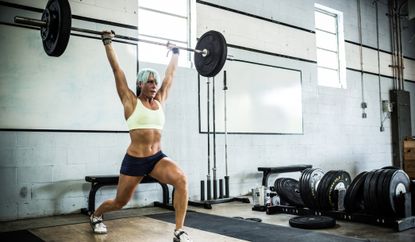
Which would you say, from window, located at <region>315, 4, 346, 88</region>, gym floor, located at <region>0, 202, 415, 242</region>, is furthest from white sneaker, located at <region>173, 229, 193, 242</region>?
window, located at <region>315, 4, 346, 88</region>

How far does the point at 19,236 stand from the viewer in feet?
9.69

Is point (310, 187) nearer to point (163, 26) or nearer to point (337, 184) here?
point (337, 184)

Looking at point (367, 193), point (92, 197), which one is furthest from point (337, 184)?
point (92, 197)

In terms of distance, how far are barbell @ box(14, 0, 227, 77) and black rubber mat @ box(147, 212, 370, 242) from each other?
139cm

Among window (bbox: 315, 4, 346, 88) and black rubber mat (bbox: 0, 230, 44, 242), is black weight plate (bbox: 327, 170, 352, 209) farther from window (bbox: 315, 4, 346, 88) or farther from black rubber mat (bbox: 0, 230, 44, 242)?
window (bbox: 315, 4, 346, 88)

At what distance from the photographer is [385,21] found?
8.12 meters

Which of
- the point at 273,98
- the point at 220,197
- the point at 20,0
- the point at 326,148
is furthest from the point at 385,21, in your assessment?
the point at 20,0

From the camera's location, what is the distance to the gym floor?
114 inches

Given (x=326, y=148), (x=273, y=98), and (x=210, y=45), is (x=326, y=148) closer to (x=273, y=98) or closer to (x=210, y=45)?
(x=273, y=98)

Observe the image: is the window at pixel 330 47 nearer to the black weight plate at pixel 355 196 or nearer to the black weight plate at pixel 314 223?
the black weight plate at pixel 355 196

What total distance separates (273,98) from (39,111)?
3.40 m

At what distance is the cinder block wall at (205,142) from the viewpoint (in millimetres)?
3805

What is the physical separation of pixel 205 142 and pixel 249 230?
6.86 feet

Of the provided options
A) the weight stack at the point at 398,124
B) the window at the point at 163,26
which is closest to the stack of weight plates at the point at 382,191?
the window at the point at 163,26
